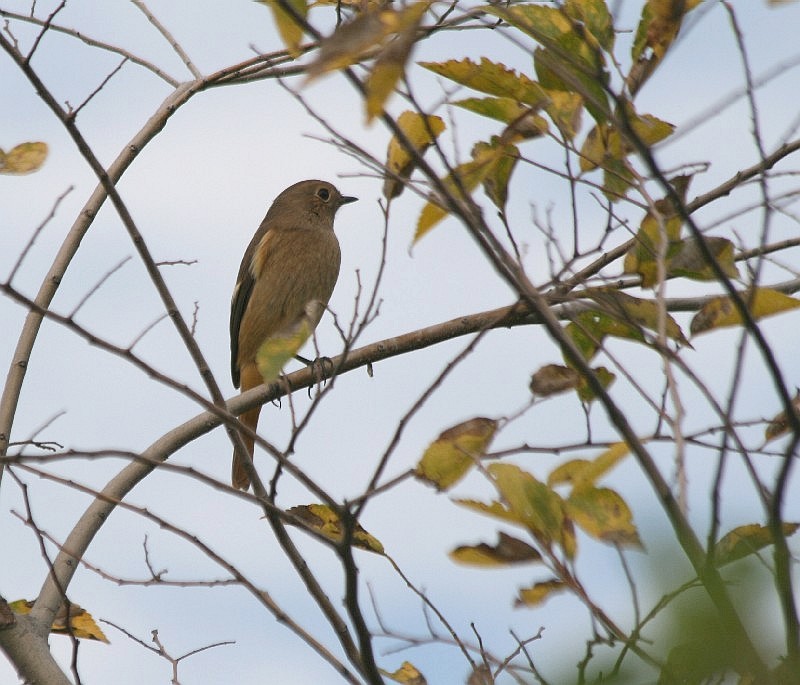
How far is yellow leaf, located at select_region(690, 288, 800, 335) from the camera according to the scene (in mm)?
1889

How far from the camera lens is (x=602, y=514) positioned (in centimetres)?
176

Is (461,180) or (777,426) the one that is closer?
(461,180)

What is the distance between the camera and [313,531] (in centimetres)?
215

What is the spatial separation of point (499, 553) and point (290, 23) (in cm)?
95

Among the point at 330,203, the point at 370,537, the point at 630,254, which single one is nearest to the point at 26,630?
the point at 370,537

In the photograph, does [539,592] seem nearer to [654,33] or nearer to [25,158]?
[654,33]

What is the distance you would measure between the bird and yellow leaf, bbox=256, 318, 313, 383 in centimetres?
465

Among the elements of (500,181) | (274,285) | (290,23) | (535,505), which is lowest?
(535,505)

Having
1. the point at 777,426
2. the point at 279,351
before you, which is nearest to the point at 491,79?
the point at 279,351

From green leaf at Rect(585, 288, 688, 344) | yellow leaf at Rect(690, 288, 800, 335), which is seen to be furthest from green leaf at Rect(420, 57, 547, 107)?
yellow leaf at Rect(690, 288, 800, 335)

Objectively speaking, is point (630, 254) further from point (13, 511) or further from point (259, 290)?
point (259, 290)

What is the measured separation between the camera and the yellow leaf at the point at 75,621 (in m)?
3.61

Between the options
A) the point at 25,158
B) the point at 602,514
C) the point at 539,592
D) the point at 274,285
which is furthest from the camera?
the point at 274,285

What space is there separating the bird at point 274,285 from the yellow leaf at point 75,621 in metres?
3.10
